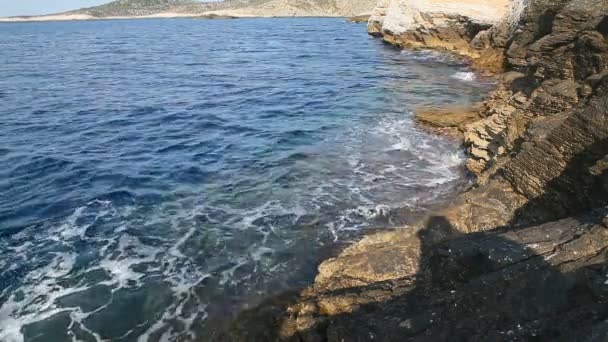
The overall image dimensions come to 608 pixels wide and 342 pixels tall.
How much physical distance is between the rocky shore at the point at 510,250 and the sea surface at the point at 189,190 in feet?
4.33

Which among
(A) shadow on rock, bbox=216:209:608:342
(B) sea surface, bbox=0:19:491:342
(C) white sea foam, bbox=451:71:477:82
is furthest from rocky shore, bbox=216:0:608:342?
(C) white sea foam, bbox=451:71:477:82

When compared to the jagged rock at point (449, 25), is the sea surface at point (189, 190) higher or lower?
lower

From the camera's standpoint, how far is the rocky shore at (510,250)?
4609 mm

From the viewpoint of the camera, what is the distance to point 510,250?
5.81 metres

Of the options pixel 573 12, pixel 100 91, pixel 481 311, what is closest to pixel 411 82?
pixel 573 12

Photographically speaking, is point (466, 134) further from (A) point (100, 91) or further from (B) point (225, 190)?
(A) point (100, 91)

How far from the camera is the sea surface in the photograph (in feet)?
27.7

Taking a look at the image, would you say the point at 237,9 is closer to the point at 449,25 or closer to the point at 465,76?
the point at 449,25

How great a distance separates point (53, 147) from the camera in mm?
16359

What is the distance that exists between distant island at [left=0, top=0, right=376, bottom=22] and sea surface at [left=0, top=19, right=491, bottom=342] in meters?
82.3

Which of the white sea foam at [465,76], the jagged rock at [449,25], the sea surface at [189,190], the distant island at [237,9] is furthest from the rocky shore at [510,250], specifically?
the distant island at [237,9]

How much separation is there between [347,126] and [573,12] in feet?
28.6

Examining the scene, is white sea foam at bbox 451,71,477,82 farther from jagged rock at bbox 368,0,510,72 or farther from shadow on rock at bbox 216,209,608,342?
shadow on rock at bbox 216,209,608,342

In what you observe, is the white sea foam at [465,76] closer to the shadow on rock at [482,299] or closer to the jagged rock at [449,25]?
the jagged rock at [449,25]
